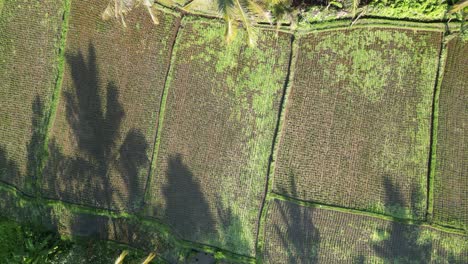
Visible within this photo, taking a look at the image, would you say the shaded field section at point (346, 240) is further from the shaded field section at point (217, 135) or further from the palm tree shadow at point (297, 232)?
the shaded field section at point (217, 135)

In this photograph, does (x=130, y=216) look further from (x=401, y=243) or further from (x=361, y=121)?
(x=401, y=243)

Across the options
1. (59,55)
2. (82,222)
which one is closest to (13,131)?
(59,55)

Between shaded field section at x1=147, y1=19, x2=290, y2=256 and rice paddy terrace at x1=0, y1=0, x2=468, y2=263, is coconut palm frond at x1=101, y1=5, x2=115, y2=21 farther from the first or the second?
shaded field section at x1=147, y1=19, x2=290, y2=256

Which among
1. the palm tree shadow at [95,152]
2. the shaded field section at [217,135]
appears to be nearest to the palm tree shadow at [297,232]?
the shaded field section at [217,135]

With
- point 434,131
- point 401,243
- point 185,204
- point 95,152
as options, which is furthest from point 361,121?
point 95,152

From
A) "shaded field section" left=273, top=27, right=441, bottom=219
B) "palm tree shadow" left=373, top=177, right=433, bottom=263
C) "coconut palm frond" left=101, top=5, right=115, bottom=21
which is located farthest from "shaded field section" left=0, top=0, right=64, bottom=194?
"palm tree shadow" left=373, top=177, right=433, bottom=263

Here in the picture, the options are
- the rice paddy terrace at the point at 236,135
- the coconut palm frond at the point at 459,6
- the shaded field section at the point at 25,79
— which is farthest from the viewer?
the shaded field section at the point at 25,79
